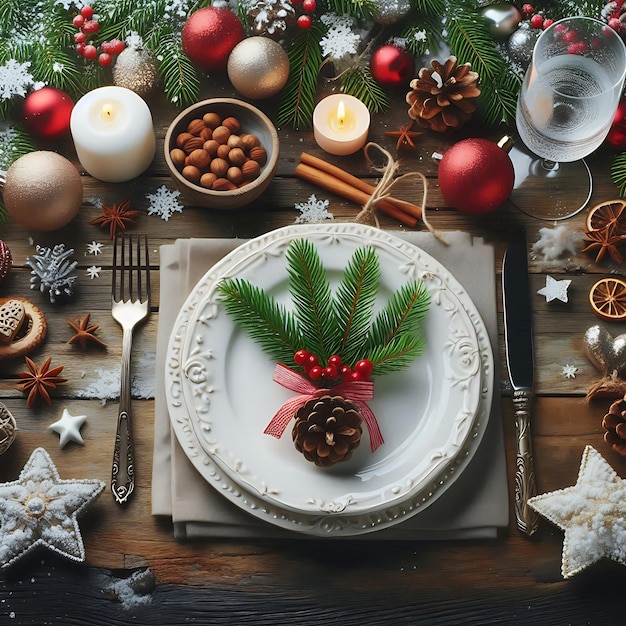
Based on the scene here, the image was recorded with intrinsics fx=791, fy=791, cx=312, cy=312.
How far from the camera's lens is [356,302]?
1.14 metres

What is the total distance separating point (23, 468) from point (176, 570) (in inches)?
10.7

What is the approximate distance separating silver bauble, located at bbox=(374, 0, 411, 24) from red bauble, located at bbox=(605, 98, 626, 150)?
399 mm

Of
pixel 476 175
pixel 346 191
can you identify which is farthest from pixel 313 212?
pixel 476 175

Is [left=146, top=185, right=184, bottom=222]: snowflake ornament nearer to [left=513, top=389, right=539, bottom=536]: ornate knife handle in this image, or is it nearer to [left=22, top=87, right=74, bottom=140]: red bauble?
[left=22, top=87, right=74, bottom=140]: red bauble

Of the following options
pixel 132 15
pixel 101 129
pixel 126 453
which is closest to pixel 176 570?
pixel 126 453

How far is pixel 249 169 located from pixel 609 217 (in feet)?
1.96

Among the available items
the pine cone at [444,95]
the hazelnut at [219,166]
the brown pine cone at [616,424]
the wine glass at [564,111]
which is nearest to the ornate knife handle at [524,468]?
the brown pine cone at [616,424]

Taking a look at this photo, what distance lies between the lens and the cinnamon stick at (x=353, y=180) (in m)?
1.32

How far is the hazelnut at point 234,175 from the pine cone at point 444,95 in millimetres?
319

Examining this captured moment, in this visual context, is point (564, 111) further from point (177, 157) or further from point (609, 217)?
point (177, 157)

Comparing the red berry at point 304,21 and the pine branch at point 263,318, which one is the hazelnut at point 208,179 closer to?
the pine branch at point 263,318

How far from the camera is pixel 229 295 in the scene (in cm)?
115

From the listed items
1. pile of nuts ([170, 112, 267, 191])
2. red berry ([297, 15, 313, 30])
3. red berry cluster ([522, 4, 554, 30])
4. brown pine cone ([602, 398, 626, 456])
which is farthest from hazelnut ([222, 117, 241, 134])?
brown pine cone ([602, 398, 626, 456])

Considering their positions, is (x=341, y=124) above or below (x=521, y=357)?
above
